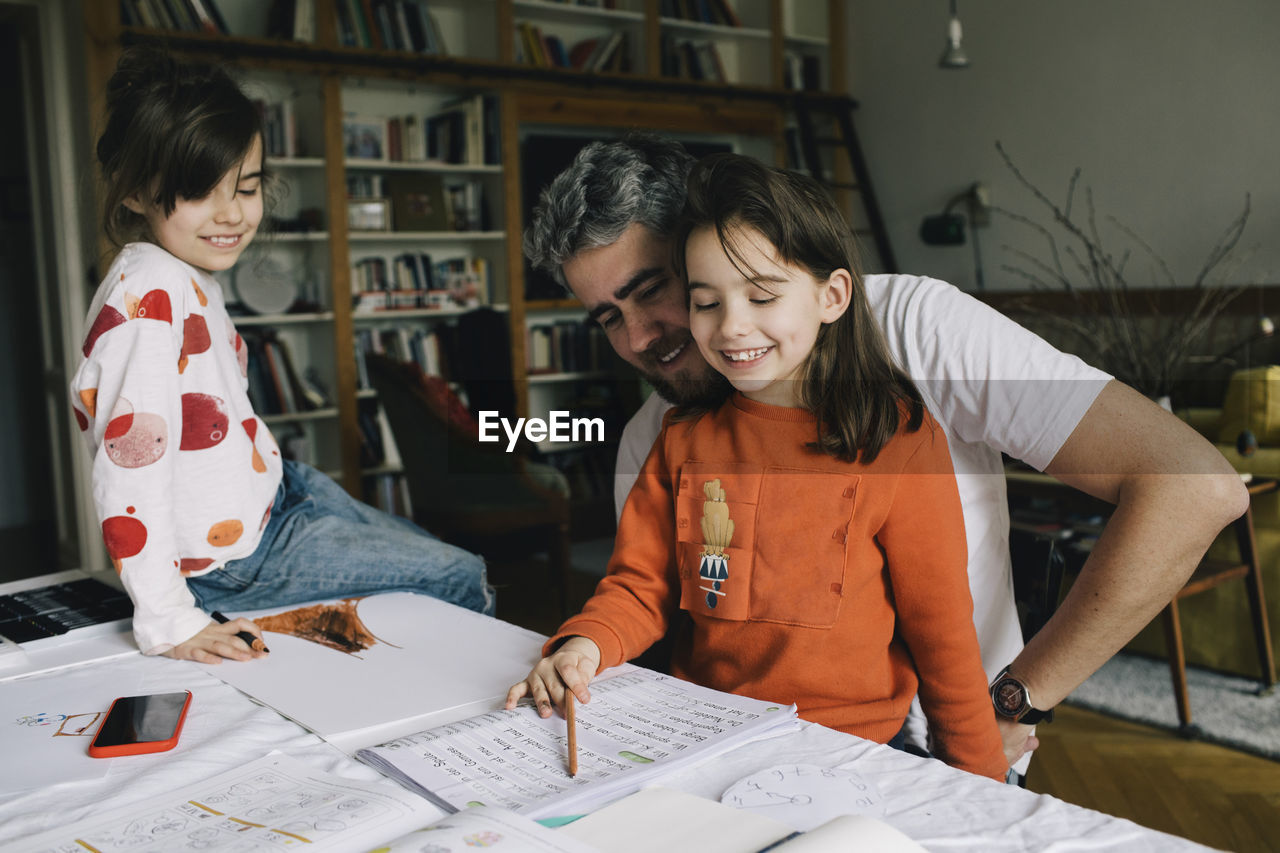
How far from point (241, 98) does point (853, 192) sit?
4.92 metres

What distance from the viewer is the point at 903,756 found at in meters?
0.76

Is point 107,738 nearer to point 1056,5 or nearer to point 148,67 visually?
point 148,67

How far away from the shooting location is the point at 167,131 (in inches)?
48.4

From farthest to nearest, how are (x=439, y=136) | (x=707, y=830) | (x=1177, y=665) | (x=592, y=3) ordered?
(x=592, y=3), (x=439, y=136), (x=1177, y=665), (x=707, y=830)

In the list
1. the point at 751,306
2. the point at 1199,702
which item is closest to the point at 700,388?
the point at 751,306

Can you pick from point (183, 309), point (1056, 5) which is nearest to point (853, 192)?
point (1056, 5)

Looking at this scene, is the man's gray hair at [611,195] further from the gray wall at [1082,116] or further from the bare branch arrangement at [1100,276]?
the gray wall at [1082,116]

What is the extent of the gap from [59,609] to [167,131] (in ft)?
1.98

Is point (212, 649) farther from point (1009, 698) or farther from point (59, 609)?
point (1009, 698)

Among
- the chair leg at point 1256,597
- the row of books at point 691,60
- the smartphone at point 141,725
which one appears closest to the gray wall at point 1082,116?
the row of books at point 691,60

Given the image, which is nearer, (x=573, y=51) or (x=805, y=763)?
(x=805, y=763)

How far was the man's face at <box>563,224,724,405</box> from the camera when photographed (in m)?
1.21

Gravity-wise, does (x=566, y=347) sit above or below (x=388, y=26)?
below

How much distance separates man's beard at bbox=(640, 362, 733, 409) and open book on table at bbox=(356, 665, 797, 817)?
0.39 m
